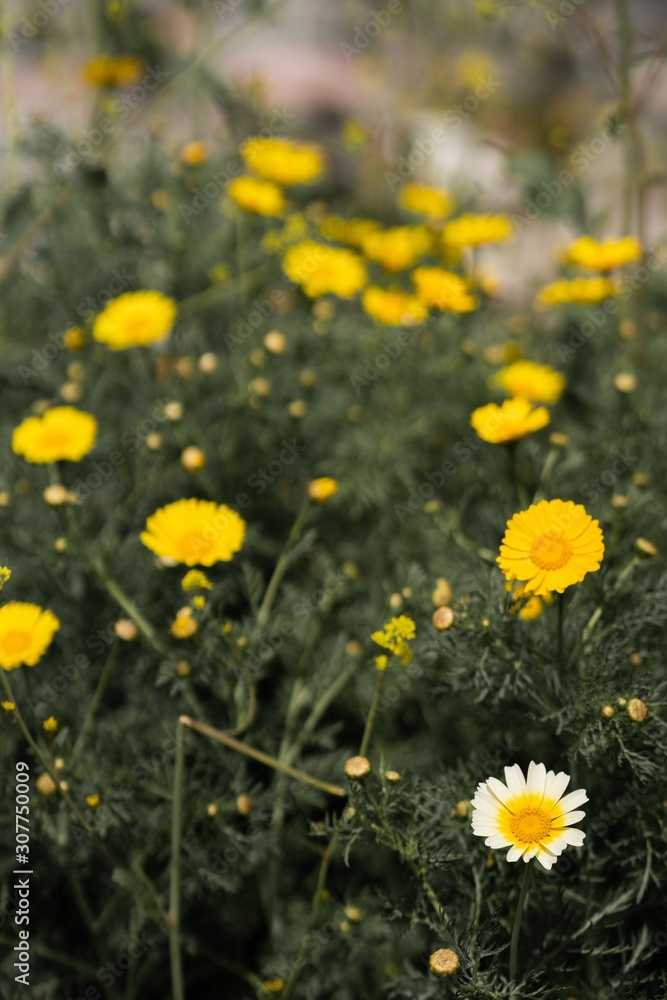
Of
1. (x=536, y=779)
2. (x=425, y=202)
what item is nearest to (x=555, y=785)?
(x=536, y=779)

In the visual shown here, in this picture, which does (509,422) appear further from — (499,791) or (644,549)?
(499,791)

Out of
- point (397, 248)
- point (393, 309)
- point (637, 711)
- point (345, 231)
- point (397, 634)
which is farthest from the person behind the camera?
point (345, 231)

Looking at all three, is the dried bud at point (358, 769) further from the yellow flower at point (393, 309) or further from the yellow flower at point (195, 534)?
the yellow flower at point (393, 309)

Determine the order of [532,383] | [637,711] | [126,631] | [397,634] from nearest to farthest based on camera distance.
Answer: [637,711] < [397,634] < [126,631] < [532,383]

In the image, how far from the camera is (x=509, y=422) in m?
1.41

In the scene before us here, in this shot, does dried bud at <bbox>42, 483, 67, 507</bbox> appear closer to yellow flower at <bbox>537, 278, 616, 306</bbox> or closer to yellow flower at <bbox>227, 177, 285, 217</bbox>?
yellow flower at <bbox>227, 177, 285, 217</bbox>

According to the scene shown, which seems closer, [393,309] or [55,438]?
[55,438]

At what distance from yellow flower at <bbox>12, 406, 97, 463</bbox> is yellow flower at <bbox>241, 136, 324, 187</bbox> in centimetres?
88

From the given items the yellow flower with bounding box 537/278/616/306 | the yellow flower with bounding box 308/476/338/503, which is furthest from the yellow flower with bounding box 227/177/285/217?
the yellow flower with bounding box 308/476/338/503

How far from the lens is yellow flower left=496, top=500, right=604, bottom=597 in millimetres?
1058

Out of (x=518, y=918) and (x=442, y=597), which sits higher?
(x=442, y=597)

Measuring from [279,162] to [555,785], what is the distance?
5.59 ft

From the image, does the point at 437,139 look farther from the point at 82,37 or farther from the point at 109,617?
the point at 109,617

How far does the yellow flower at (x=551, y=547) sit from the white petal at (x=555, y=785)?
21 cm
